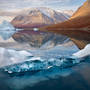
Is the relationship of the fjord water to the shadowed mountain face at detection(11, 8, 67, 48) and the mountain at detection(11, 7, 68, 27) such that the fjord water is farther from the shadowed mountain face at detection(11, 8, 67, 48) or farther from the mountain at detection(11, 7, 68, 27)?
the mountain at detection(11, 7, 68, 27)

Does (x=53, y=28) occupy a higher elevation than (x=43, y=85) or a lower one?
lower

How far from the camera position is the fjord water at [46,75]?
2509mm

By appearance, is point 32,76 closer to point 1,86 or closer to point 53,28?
point 1,86

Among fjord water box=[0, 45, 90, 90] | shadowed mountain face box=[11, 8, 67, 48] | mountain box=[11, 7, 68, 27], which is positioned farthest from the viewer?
mountain box=[11, 7, 68, 27]

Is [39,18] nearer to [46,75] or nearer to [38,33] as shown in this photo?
[38,33]

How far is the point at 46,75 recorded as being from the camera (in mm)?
2969

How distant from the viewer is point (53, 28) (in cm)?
3067

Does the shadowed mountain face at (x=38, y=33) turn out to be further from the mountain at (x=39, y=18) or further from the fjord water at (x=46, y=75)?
the fjord water at (x=46, y=75)

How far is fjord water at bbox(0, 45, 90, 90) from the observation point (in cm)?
251

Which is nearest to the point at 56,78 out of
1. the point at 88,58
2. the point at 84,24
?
the point at 88,58

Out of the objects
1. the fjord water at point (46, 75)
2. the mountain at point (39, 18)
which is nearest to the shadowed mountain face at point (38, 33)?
the mountain at point (39, 18)

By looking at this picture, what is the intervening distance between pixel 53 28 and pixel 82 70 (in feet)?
90.7

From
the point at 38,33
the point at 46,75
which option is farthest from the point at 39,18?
the point at 46,75

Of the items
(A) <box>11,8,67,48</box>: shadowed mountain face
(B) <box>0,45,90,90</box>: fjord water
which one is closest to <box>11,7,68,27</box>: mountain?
→ (A) <box>11,8,67,48</box>: shadowed mountain face
